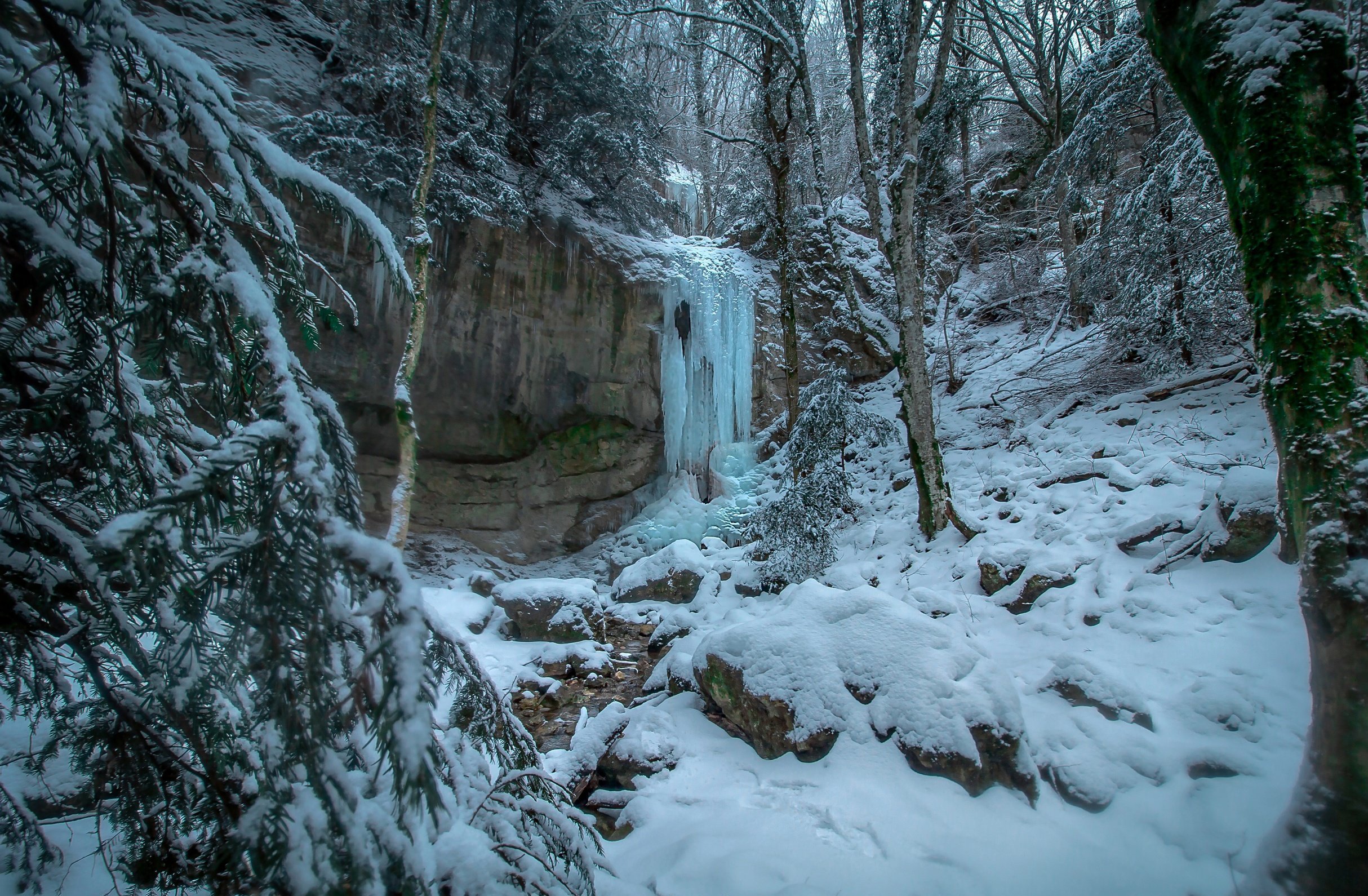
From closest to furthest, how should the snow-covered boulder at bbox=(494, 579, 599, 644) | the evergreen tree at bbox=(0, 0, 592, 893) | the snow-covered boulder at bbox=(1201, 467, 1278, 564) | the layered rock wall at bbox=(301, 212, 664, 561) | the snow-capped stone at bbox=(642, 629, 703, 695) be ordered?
the evergreen tree at bbox=(0, 0, 592, 893) → the snow-covered boulder at bbox=(1201, 467, 1278, 564) → the snow-capped stone at bbox=(642, 629, 703, 695) → the snow-covered boulder at bbox=(494, 579, 599, 644) → the layered rock wall at bbox=(301, 212, 664, 561)

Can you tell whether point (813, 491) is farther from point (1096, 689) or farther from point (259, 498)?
point (259, 498)

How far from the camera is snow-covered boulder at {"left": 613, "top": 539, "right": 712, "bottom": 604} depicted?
6.67 meters

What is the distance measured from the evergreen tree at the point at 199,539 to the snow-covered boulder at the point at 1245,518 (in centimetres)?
410

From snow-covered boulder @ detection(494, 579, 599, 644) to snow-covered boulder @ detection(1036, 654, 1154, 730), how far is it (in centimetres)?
416

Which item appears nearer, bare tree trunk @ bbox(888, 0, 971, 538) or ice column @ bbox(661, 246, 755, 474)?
bare tree trunk @ bbox(888, 0, 971, 538)

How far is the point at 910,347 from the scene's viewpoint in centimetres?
563

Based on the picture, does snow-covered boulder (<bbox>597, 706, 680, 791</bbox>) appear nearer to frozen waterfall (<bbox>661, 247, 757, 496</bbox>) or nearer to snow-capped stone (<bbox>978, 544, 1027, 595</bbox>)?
snow-capped stone (<bbox>978, 544, 1027, 595</bbox>)

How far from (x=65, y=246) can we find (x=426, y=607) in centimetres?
107

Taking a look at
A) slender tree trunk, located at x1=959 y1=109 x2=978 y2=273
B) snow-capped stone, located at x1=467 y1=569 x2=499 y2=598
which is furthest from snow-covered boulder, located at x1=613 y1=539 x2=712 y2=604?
slender tree trunk, located at x1=959 y1=109 x2=978 y2=273

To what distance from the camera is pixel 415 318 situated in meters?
5.29

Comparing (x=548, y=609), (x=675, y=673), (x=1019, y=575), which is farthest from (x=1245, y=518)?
(x=548, y=609)

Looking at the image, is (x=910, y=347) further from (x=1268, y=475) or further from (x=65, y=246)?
(x=65, y=246)

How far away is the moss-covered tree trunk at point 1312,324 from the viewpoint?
1517 millimetres

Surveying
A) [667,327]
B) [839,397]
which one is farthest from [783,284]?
[839,397]
